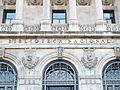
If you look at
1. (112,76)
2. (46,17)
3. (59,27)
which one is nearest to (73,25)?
(59,27)

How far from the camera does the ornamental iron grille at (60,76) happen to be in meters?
24.2

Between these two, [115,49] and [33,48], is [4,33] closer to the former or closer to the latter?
[33,48]

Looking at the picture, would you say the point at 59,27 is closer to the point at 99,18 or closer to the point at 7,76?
the point at 99,18

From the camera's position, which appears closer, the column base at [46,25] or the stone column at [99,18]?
the column base at [46,25]

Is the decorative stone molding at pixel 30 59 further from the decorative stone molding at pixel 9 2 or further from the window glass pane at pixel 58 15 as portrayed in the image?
the decorative stone molding at pixel 9 2

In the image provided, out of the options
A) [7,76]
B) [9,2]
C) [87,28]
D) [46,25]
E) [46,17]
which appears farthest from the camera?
[9,2]

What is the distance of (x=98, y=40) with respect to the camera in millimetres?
25297

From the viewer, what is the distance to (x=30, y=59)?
80.5 feet

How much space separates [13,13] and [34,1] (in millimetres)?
1940

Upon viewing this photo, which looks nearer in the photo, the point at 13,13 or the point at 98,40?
the point at 98,40

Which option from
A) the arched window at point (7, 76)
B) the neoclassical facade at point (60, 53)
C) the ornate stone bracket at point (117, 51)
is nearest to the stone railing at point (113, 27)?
the neoclassical facade at point (60, 53)

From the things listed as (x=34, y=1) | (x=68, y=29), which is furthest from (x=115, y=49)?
(x=34, y=1)

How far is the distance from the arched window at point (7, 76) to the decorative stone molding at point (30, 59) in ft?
3.14

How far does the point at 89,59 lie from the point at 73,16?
372 cm
